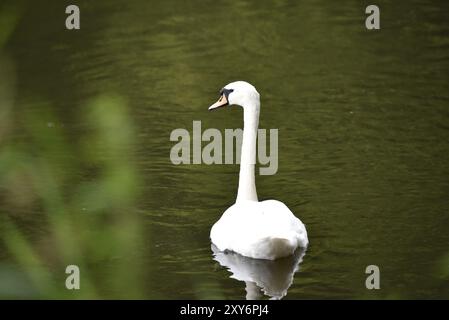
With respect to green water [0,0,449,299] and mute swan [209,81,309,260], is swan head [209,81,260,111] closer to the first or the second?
mute swan [209,81,309,260]

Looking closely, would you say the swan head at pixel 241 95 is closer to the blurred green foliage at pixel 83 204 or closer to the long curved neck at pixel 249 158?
the long curved neck at pixel 249 158

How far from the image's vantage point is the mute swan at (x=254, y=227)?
7133 millimetres

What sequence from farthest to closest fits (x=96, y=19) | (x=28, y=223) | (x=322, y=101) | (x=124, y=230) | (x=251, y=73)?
(x=96, y=19) → (x=251, y=73) → (x=322, y=101) → (x=28, y=223) → (x=124, y=230)

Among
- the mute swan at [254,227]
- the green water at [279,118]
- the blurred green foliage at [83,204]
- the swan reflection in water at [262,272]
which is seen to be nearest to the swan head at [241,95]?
the mute swan at [254,227]

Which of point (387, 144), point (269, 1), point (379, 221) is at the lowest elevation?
point (379, 221)

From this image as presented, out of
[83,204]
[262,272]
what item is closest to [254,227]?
[262,272]

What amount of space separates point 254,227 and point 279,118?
3.82 metres

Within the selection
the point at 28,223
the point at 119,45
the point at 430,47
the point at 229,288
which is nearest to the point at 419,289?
the point at 229,288

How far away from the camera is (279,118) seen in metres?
10.8

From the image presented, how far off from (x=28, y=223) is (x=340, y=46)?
663 cm

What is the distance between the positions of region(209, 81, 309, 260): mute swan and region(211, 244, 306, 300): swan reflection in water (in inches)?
1.9

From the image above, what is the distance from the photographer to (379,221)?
26.6ft

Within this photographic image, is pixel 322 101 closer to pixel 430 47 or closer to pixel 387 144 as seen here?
pixel 387 144

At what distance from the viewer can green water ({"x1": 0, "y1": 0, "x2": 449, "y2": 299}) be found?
7.16 m
